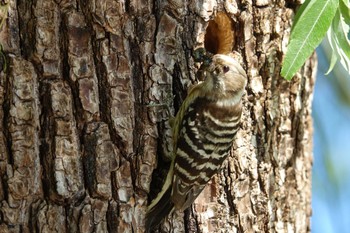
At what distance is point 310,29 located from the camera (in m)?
2.95

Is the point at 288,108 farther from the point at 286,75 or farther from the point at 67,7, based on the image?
the point at 67,7

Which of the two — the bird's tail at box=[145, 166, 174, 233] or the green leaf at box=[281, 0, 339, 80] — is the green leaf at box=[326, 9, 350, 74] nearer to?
the green leaf at box=[281, 0, 339, 80]

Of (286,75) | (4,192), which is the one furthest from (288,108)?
(4,192)

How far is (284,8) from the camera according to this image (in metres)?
3.89

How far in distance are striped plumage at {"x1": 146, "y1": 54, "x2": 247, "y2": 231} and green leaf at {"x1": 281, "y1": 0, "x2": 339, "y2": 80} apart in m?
0.72

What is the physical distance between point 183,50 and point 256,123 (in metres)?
0.53

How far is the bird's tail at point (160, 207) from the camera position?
11.3 ft

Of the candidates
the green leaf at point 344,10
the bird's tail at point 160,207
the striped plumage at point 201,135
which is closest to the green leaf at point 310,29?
the green leaf at point 344,10

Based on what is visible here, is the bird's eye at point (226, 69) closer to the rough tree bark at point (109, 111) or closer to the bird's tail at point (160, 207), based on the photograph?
the rough tree bark at point (109, 111)

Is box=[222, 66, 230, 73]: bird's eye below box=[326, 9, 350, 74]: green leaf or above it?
above

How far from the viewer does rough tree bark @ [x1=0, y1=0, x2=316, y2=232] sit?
325 cm

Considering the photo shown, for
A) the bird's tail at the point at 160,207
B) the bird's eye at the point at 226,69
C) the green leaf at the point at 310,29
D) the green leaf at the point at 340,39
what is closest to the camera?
the green leaf at the point at 310,29

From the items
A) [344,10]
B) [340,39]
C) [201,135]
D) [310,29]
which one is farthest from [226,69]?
[310,29]

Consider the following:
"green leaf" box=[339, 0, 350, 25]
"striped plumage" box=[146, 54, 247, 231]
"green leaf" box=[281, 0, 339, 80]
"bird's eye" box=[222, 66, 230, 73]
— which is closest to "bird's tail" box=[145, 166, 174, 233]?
"striped plumage" box=[146, 54, 247, 231]
